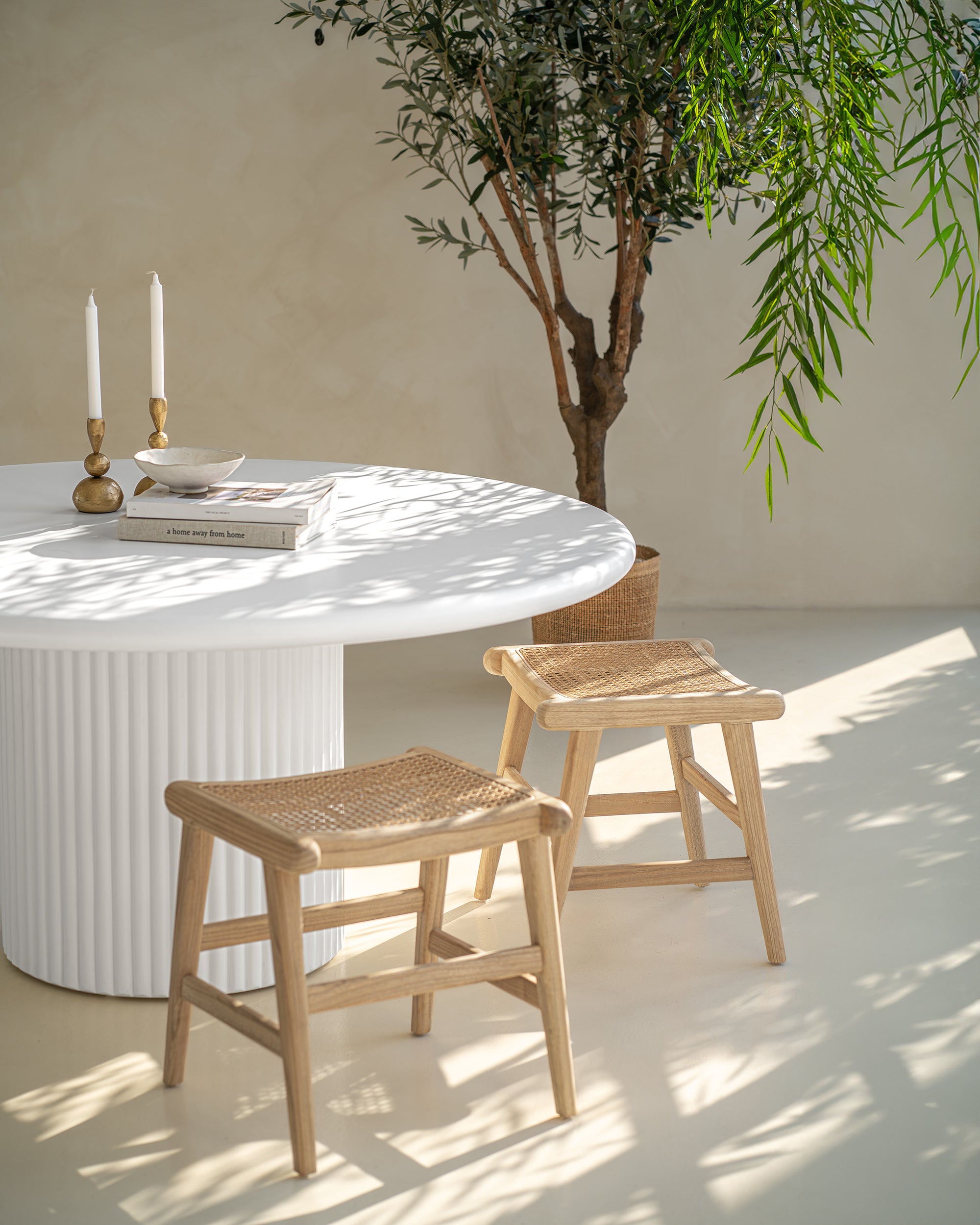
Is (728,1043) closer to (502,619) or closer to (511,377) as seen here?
(502,619)

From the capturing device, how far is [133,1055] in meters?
1.89

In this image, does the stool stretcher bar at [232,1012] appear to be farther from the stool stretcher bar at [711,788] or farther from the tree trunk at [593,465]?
the tree trunk at [593,465]

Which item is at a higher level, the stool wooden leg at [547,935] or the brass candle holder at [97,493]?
the brass candle holder at [97,493]

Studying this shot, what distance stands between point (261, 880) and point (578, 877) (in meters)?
0.50

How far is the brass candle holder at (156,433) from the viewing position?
6.99 feet

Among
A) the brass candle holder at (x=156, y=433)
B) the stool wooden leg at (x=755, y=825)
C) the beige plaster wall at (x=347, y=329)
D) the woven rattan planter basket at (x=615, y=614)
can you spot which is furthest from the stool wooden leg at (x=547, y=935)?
the beige plaster wall at (x=347, y=329)

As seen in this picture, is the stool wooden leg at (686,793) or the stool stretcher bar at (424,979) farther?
the stool wooden leg at (686,793)

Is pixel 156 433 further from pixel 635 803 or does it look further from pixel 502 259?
pixel 502 259

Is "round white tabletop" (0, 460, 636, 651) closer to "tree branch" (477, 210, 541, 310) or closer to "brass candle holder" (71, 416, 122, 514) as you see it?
"brass candle holder" (71, 416, 122, 514)

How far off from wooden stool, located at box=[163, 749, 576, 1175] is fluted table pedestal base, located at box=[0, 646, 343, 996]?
237 millimetres

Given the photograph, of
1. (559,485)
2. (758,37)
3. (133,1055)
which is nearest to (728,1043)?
(133,1055)

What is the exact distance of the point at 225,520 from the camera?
181cm

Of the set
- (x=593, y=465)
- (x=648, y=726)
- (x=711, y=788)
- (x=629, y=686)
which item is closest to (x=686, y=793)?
(x=711, y=788)

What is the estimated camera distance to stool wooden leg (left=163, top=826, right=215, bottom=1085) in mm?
1696
